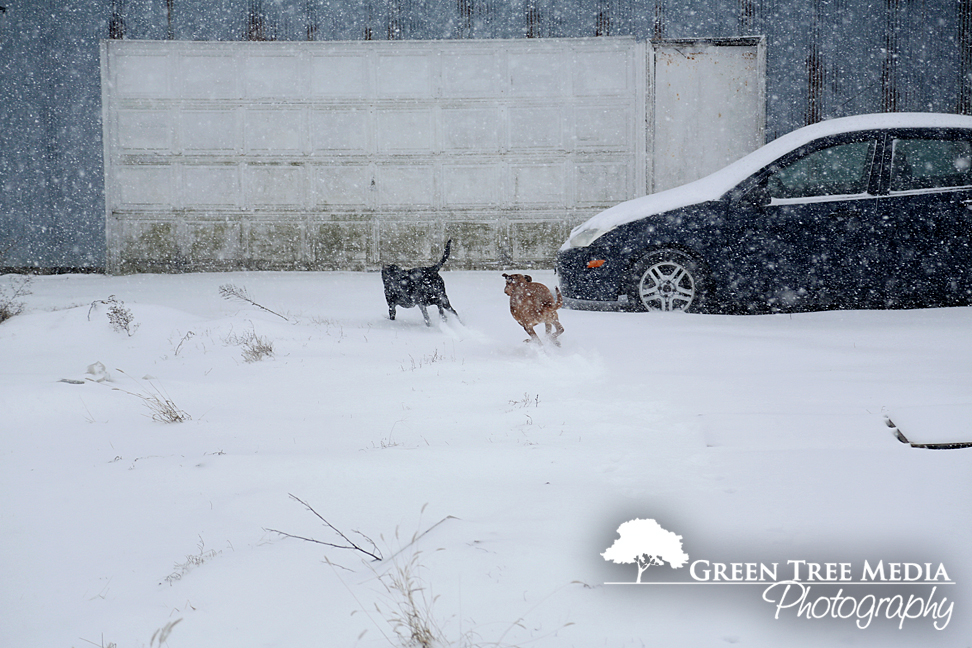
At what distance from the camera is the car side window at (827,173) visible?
5.11 metres

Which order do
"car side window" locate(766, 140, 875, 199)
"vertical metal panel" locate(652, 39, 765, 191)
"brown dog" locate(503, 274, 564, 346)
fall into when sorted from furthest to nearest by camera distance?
"vertical metal panel" locate(652, 39, 765, 191) < "car side window" locate(766, 140, 875, 199) < "brown dog" locate(503, 274, 564, 346)

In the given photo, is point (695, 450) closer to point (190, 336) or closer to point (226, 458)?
point (226, 458)

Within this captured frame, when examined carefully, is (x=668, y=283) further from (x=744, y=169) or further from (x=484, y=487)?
(x=484, y=487)

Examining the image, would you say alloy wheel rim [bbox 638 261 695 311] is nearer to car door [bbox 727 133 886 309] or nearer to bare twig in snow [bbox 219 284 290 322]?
car door [bbox 727 133 886 309]

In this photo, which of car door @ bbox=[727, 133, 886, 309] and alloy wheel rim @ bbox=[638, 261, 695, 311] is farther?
alloy wheel rim @ bbox=[638, 261, 695, 311]

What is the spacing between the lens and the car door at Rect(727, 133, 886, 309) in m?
5.07

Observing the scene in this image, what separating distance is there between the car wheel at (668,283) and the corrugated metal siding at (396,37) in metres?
4.83

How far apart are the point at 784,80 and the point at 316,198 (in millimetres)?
6504

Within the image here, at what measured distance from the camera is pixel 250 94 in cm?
949

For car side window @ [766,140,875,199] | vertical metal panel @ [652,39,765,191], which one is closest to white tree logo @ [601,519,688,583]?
car side window @ [766,140,875,199]

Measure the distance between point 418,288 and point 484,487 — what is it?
10.7 feet

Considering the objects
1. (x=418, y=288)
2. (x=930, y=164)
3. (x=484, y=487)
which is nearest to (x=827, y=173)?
(x=930, y=164)

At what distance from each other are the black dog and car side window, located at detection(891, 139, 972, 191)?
341 centimetres

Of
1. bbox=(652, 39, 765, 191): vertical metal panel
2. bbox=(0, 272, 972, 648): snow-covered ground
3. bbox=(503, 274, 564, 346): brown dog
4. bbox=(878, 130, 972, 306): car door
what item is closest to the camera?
bbox=(0, 272, 972, 648): snow-covered ground
